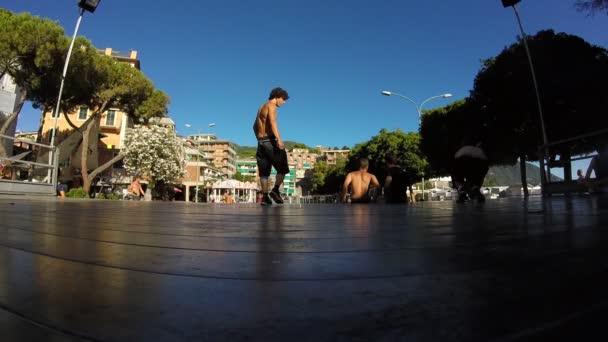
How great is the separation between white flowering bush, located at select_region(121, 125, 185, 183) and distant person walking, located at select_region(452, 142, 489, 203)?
96.9ft

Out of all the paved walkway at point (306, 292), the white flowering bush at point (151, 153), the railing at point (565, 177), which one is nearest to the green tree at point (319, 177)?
the white flowering bush at point (151, 153)

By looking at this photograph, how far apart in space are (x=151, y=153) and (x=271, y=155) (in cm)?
2924

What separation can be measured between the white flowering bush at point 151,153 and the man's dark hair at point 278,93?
28.8 metres

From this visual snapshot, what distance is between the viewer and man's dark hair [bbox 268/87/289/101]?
606cm

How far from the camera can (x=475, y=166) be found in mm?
7285

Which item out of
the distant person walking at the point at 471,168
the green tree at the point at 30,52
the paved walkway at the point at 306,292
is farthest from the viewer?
the green tree at the point at 30,52

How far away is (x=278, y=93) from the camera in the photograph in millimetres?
6070

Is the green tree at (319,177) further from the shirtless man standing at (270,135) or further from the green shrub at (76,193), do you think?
the shirtless man standing at (270,135)

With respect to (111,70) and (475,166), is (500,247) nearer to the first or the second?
(475,166)

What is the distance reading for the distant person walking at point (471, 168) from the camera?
7184mm

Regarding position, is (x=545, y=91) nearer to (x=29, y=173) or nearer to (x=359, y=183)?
(x=359, y=183)

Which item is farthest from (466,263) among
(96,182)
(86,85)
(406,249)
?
(96,182)

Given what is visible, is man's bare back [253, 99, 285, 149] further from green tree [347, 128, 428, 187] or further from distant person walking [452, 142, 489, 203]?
green tree [347, 128, 428, 187]

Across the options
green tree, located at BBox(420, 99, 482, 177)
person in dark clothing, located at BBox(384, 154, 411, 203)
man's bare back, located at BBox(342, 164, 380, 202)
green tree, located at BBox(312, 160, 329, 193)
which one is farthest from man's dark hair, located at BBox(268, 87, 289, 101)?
green tree, located at BBox(312, 160, 329, 193)
